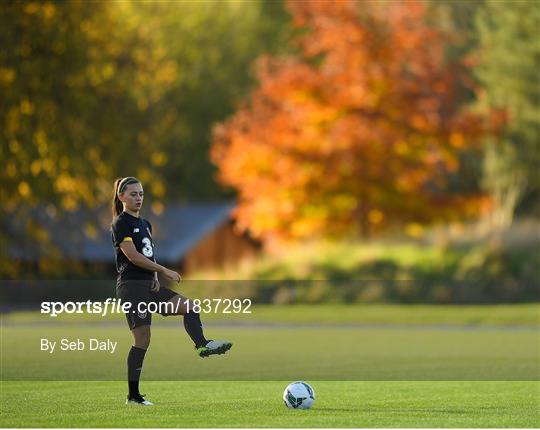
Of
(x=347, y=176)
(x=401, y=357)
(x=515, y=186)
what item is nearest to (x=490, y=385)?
(x=401, y=357)

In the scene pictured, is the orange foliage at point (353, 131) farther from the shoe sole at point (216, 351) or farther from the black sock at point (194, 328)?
the shoe sole at point (216, 351)

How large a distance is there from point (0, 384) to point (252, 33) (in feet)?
161

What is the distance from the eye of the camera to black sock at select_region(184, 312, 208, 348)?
500 inches

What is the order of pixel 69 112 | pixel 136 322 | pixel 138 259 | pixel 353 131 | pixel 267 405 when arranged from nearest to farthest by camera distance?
pixel 138 259, pixel 136 322, pixel 267 405, pixel 69 112, pixel 353 131

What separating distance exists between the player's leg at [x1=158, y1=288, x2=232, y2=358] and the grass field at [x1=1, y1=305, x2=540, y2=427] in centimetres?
64

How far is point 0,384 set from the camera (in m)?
16.0

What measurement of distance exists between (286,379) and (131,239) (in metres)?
5.52

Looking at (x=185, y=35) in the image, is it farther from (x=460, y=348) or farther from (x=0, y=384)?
(x=0, y=384)

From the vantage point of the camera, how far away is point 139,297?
12.5 metres

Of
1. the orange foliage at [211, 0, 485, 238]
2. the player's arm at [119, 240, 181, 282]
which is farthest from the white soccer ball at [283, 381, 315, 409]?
the orange foliage at [211, 0, 485, 238]

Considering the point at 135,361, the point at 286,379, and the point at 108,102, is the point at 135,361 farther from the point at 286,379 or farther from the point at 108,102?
the point at 108,102

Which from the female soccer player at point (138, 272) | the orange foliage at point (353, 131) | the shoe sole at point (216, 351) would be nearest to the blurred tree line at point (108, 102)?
the orange foliage at point (353, 131)

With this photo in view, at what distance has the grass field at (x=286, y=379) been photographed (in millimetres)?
12453

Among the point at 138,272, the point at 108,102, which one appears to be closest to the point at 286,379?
the point at 138,272
